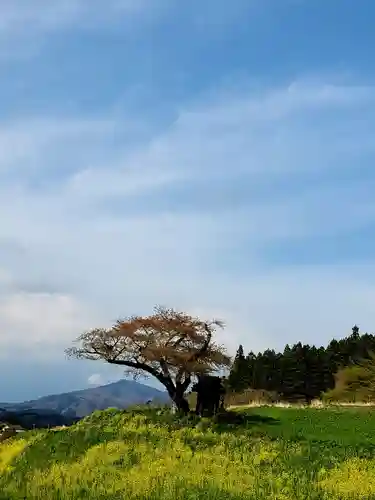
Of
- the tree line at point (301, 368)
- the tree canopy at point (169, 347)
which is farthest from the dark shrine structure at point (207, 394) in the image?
the tree line at point (301, 368)

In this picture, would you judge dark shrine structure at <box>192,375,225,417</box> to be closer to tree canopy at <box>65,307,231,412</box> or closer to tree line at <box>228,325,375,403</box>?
tree canopy at <box>65,307,231,412</box>

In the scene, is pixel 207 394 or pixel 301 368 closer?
pixel 207 394

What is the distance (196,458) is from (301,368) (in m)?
45.4

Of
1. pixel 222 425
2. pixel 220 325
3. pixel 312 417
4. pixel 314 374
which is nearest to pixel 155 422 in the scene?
pixel 222 425

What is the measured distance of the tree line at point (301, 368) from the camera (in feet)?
200

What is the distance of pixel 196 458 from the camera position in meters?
18.6

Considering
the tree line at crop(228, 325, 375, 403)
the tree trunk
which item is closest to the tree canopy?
the tree trunk

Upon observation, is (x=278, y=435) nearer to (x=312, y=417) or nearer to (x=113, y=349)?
(x=312, y=417)

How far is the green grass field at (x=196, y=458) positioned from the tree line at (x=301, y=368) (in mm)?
34053

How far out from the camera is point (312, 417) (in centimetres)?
2620

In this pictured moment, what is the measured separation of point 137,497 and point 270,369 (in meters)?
52.3

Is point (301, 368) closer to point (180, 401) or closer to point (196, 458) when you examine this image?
point (180, 401)

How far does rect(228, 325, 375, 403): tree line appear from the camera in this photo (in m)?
61.1

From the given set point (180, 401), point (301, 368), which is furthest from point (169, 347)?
point (301, 368)
